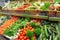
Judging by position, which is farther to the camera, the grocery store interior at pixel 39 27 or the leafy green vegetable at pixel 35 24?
the leafy green vegetable at pixel 35 24

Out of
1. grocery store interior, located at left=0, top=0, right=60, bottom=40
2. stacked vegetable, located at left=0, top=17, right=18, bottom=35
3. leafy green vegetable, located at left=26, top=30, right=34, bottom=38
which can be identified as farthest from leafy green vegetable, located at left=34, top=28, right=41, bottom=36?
stacked vegetable, located at left=0, top=17, right=18, bottom=35

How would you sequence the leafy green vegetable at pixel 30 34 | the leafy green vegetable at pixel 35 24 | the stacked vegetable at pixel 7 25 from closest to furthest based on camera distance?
the leafy green vegetable at pixel 30 34
the leafy green vegetable at pixel 35 24
the stacked vegetable at pixel 7 25

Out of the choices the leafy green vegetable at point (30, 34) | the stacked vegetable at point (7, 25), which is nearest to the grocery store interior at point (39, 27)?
the leafy green vegetable at point (30, 34)

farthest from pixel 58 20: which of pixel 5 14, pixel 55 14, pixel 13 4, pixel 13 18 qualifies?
pixel 13 4

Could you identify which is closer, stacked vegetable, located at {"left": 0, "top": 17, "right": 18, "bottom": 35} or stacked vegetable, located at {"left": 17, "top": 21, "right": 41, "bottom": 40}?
stacked vegetable, located at {"left": 17, "top": 21, "right": 41, "bottom": 40}

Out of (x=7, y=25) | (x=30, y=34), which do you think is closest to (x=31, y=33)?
(x=30, y=34)

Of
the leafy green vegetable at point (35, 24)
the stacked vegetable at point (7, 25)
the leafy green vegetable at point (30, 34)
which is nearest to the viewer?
the leafy green vegetable at point (30, 34)

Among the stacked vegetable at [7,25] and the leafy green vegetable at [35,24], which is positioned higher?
the leafy green vegetable at [35,24]

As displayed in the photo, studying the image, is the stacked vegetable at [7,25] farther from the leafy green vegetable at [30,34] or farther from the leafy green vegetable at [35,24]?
the leafy green vegetable at [30,34]

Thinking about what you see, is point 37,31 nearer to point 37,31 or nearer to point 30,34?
point 37,31

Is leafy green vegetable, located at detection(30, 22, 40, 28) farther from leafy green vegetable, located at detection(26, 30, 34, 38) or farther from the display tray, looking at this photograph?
leafy green vegetable, located at detection(26, 30, 34, 38)

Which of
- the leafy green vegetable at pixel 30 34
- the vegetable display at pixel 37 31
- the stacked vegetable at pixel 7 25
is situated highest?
the leafy green vegetable at pixel 30 34

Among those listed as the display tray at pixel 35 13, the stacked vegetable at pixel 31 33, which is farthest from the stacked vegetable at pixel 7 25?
the stacked vegetable at pixel 31 33

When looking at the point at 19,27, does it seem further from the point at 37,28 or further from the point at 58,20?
the point at 58,20
